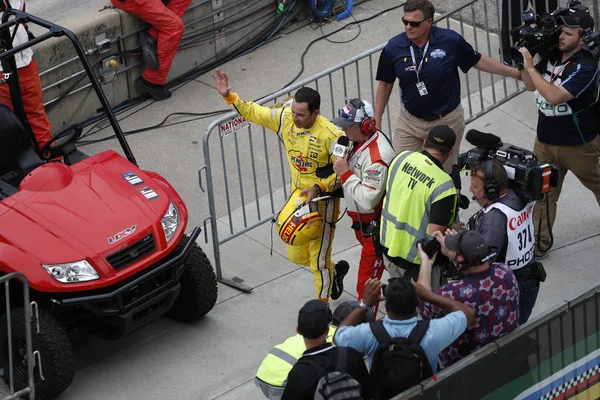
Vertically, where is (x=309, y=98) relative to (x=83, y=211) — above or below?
above

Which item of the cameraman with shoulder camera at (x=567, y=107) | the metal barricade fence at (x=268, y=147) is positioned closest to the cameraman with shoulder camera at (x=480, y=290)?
the cameraman with shoulder camera at (x=567, y=107)

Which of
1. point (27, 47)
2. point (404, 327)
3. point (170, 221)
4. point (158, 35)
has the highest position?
point (27, 47)

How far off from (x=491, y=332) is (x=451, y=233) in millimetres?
622

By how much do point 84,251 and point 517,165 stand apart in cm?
275

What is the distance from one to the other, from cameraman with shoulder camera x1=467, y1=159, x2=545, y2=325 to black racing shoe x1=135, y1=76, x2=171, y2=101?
5286mm

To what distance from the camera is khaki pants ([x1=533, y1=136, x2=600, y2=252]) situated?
26.6ft

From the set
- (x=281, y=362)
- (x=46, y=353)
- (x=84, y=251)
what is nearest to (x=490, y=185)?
(x=281, y=362)

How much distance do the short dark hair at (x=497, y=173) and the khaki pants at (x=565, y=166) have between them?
5.02 feet

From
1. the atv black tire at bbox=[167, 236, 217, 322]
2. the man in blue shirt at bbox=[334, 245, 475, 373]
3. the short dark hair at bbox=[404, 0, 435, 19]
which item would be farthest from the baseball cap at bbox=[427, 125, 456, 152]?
the atv black tire at bbox=[167, 236, 217, 322]

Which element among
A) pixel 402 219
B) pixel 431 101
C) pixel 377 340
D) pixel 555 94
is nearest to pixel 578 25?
pixel 555 94

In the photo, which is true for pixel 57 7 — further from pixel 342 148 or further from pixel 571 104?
pixel 571 104

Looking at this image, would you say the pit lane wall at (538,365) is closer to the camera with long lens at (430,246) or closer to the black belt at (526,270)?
the black belt at (526,270)

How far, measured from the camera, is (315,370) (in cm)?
537

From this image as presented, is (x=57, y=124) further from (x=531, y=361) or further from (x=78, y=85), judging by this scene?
(x=531, y=361)
